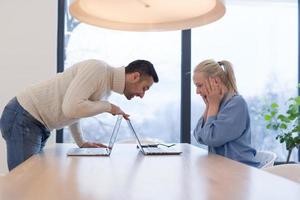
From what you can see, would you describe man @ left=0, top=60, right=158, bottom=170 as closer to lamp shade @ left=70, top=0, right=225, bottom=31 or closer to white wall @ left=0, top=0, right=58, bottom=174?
lamp shade @ left=70, top=0, right=225, bottom=31

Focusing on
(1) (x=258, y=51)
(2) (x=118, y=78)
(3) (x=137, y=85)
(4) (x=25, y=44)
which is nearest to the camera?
(2) (x=118, y=78)

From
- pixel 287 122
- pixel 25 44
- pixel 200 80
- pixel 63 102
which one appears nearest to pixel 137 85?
pixel 200 80

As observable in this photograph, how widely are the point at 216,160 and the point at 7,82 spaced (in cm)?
257

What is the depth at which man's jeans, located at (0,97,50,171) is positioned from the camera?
176 cm

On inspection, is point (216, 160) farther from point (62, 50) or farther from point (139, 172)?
point (62, 50)

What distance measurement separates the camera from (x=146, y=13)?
1.58 meters

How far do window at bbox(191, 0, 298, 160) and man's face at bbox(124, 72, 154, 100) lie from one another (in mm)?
1855

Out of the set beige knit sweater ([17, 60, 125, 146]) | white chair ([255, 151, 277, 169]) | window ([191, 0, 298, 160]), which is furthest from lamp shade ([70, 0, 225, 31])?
window ([191, 0, 298, 160])

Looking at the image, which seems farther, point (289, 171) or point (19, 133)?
point (19, 133)

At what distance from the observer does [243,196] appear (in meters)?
0.86

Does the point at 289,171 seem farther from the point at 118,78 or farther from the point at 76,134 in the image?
Result: the point at 76,134

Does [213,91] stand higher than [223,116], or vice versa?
[213,91]

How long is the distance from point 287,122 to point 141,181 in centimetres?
296

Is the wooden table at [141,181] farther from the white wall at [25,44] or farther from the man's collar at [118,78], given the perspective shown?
the white wall at [25,44]
